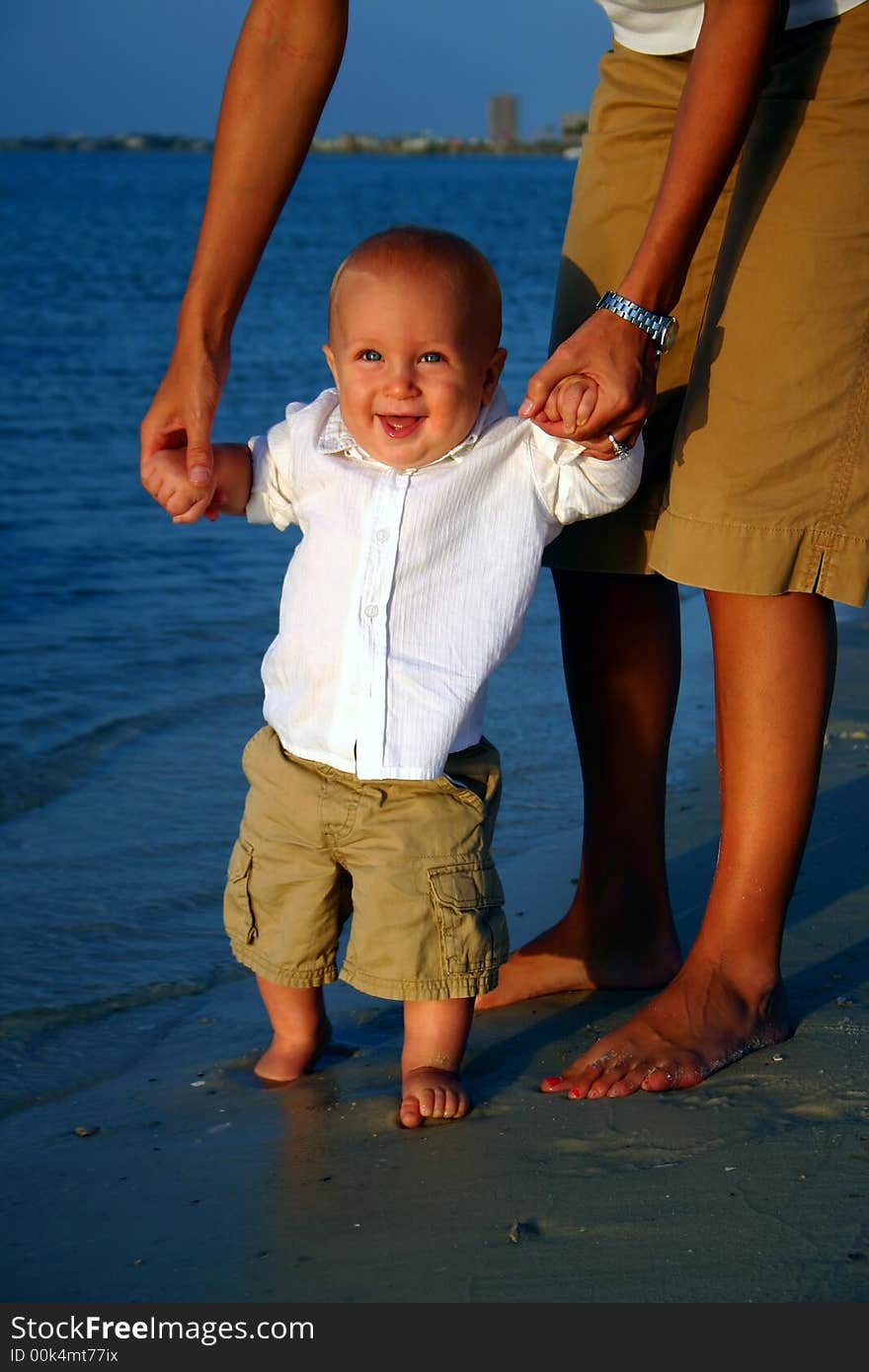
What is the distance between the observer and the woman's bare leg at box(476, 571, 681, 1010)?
9.64ft

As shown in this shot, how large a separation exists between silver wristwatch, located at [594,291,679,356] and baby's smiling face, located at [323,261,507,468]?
8.8 inches

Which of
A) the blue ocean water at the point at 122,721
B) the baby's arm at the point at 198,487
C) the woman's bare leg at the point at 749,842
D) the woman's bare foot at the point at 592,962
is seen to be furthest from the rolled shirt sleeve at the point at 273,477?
the blue ocean water at the point at 122,721

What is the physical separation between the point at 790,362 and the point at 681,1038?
101cm

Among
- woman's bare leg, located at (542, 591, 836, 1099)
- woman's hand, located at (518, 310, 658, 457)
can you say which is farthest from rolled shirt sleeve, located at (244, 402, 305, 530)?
woman's bare leg, located at (542, 591, 836, 1099)

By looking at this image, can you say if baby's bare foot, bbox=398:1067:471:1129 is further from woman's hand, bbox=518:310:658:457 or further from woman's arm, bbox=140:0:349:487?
woman's arm, bbox=140:0:349:487

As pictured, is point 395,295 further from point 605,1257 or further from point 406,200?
point 406,200

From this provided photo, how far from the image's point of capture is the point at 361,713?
247cm

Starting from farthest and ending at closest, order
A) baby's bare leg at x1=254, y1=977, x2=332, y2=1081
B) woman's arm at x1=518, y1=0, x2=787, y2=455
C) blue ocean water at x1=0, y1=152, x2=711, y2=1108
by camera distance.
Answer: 1. blue ocean water at x1=0, y1=152, x2=711, y2=1108
2. baby's bare leg at x1=254, y1=977, x2=332, y2=1081
3. woman's arm at x1=518, y1=0, x2=787, y2=455

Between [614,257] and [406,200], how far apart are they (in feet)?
211

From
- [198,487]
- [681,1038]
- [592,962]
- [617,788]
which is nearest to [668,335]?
[198,487]

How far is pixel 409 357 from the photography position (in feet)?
8.18

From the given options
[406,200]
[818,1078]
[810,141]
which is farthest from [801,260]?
[406,200]

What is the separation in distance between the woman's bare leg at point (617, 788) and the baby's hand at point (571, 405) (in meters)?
0.60

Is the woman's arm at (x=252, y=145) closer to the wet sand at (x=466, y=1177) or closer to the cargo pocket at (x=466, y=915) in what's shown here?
the cargo pocket at (x=466, y=915)
